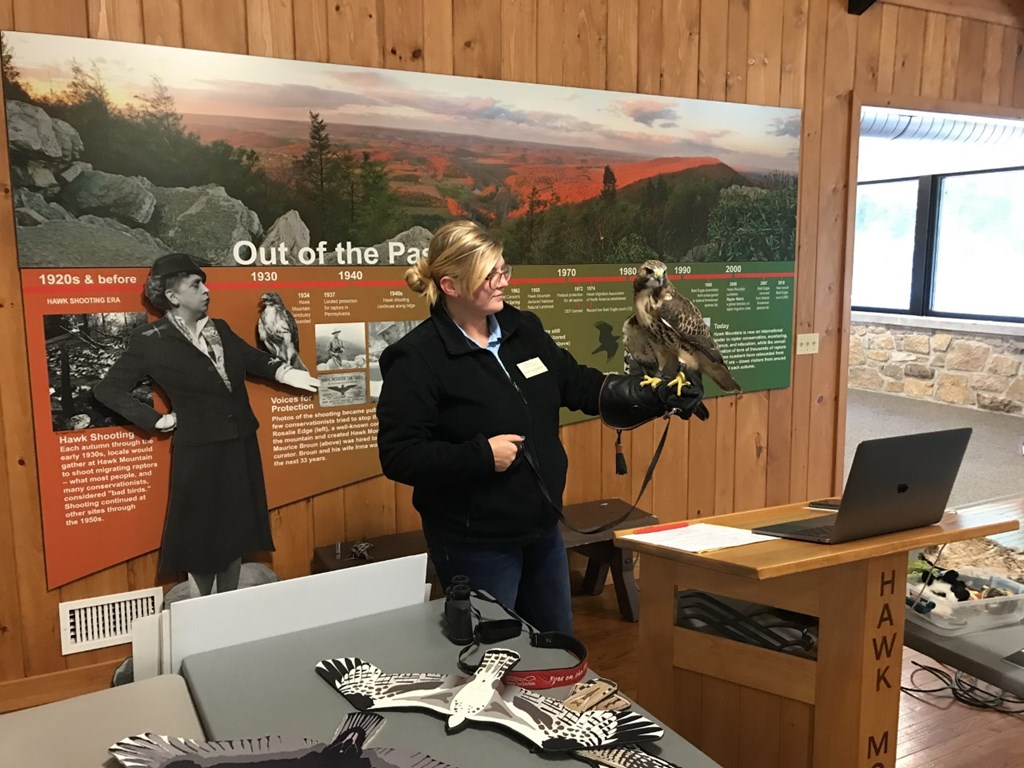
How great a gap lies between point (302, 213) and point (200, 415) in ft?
2.39

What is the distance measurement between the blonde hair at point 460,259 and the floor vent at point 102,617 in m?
1.49

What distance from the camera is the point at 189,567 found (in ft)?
8.28

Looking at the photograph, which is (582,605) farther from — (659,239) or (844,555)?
(844,555)

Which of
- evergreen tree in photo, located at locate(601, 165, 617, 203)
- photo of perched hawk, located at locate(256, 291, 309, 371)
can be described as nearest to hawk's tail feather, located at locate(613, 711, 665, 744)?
photo of perched hawk, located at locate(256, 291, 309, 371)

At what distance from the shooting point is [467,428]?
176 centimetres

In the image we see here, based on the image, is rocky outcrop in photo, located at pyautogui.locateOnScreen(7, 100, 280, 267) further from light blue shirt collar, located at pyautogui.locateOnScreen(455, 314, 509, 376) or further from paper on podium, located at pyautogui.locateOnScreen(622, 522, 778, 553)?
paper on podium, located at pyautogui.locateOnScreen(622, 522, 778, 553)

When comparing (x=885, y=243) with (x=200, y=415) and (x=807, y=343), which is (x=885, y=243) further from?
(x=200, y=415)

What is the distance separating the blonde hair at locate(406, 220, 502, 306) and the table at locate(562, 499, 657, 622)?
4.73 feet

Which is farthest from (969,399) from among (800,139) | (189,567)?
(189,567)

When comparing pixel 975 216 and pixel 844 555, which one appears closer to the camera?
pixel 844 555

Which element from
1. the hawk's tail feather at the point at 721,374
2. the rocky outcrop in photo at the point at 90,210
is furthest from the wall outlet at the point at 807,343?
the rocky outcrop in photo at the point at 90,210

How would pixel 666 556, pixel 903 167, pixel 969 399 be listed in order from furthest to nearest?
pixel 903 167 < pixel 969 399 < pixel 666 556

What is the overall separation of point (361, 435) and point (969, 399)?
5.71 metres

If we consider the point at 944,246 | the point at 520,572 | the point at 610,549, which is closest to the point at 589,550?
the point at 610,549
